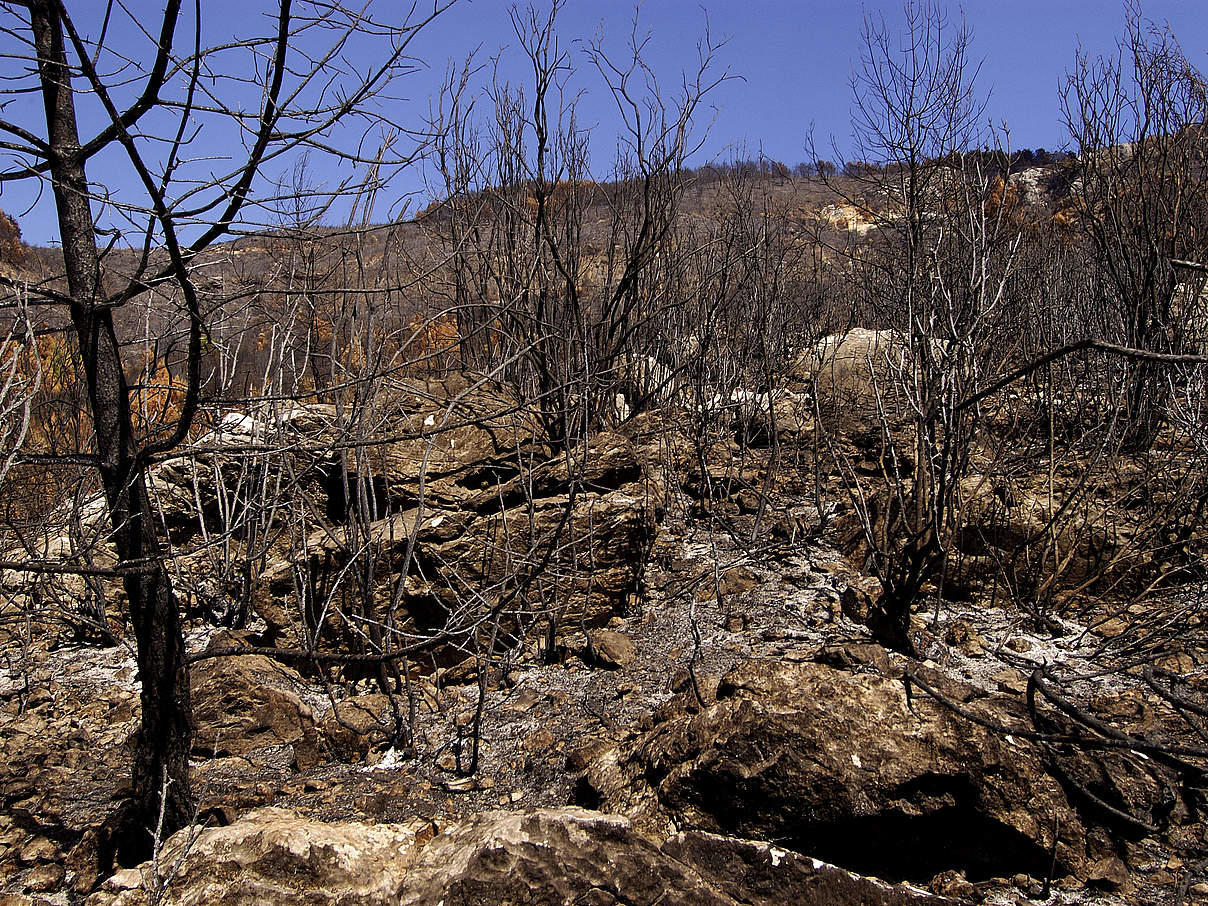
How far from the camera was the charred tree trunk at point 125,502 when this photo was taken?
2023mm

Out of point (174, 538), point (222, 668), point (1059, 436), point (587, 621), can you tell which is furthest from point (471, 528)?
point (1059, 436)

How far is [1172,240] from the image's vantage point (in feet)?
19.5

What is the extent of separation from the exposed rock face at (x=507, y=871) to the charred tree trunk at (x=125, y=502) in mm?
174

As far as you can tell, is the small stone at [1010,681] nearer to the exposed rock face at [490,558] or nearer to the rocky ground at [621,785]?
the rocky ground at [621,785]

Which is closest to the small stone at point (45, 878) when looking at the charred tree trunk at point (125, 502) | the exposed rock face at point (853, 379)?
the charred tree trunk at point (125, 502)

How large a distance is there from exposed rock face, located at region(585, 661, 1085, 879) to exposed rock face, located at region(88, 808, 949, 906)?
0.15 m

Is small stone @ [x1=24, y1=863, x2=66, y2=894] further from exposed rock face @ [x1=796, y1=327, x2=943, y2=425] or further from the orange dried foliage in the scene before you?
exposed rock face @ [x1=796, y1=327, x2=943, y2=425]

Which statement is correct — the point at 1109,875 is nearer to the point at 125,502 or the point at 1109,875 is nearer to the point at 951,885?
the point at 951,885

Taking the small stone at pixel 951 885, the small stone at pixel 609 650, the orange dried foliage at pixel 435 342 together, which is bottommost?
the small stone at pixel 951 885

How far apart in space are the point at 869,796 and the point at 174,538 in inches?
150

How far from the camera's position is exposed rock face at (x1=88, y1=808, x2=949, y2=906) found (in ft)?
6.49

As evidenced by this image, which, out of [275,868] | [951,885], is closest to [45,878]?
[275,868]

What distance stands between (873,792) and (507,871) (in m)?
1.01

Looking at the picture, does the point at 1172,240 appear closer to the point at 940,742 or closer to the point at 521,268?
the point at 521,268
